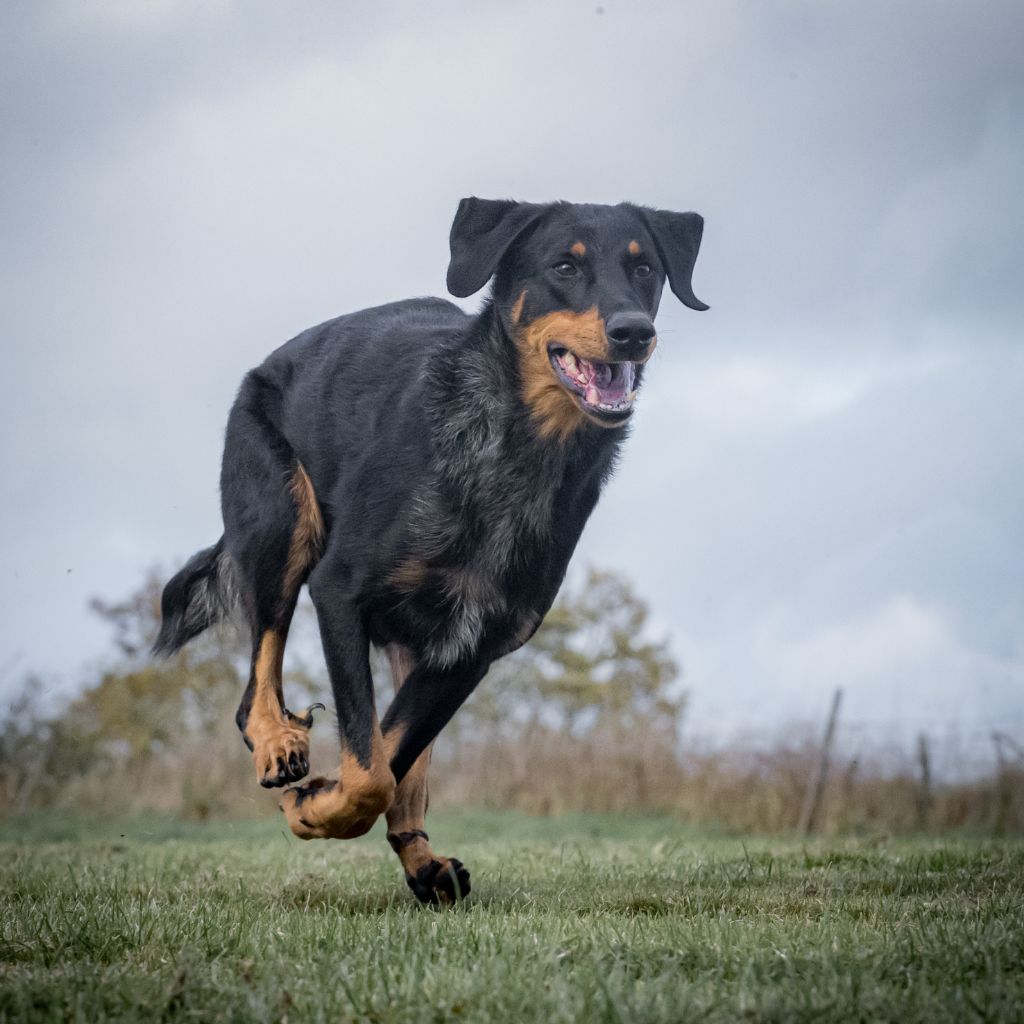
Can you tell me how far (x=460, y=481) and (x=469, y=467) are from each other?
0.07 m

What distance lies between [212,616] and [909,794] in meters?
10.9

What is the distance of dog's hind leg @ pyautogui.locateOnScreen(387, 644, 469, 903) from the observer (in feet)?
15.9

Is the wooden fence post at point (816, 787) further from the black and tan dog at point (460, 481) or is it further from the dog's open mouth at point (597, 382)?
the dog's open mouth at point (597, 382)

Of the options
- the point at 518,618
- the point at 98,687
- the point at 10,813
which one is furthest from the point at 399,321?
the point at 98,687

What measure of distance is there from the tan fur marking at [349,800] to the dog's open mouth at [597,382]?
58.4 inches

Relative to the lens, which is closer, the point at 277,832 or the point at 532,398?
the point at 532,398

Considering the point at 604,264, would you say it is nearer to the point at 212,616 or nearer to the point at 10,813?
the point at 212,616

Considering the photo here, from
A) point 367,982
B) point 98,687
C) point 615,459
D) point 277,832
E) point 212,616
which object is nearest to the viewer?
point 367,982

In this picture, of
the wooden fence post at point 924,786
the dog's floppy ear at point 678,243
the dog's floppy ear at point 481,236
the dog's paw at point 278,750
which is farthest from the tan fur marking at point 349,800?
the wooden fence post at point 924,786

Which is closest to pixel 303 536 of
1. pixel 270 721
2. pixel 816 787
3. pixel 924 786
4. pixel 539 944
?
pixel 270 721

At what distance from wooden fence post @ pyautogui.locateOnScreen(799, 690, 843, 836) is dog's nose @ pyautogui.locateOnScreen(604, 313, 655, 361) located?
10.4 meters

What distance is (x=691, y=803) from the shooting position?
49.8 ft

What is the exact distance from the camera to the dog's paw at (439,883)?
482 centimetres

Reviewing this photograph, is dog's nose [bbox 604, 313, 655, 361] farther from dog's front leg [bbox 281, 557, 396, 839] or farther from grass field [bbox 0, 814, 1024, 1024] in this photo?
grass field [bbox 0, 814, 1024, 1024]
